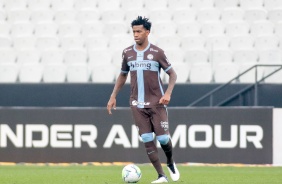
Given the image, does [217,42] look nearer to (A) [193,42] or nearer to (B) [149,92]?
(A) [193,42]

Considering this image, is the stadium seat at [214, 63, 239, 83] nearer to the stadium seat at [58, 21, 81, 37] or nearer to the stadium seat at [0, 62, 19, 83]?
the stadium seat at [58, 21, 81, 37]

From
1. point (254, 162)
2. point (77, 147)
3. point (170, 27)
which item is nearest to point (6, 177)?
point (77, 147)

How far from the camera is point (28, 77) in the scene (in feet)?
58.3

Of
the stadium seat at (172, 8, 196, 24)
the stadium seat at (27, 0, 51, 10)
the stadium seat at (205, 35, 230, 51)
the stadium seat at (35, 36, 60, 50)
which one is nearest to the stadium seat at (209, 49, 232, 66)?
the stadium seat at (205, 35, 230, 51)

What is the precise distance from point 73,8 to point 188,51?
3833 mm

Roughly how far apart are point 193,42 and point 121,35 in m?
1.78

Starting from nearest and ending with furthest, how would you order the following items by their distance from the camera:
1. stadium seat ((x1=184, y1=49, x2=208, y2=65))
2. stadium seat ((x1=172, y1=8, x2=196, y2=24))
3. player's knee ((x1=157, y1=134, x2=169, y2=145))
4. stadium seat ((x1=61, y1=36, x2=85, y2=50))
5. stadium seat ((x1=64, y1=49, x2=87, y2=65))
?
player's knee ((x1=157, y1=134, x2=169, y2=145)) < stadium seat ((x1=184, y1=49, x2=208, y2=65)) < stadium seat ((x1=64, y1=49, x2=87, y2=65)) < stadium seat ((x1=61, y1=36, x2=85, y2=50)) < stadium seat ((x1=172, y1=8, x2=196, y2=24))

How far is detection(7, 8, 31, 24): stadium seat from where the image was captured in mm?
20156

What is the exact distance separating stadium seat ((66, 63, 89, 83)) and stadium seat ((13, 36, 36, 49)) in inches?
78.0

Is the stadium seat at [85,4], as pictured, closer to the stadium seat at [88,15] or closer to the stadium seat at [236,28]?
the stadium seat at [88,15]

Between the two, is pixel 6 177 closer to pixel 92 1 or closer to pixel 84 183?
pixel 84 183

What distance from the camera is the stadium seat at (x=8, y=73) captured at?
1781cm

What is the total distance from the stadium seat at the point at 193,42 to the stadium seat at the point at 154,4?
161 cm

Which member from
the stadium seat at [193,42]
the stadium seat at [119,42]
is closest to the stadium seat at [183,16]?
the stadium seat at [193,42]
